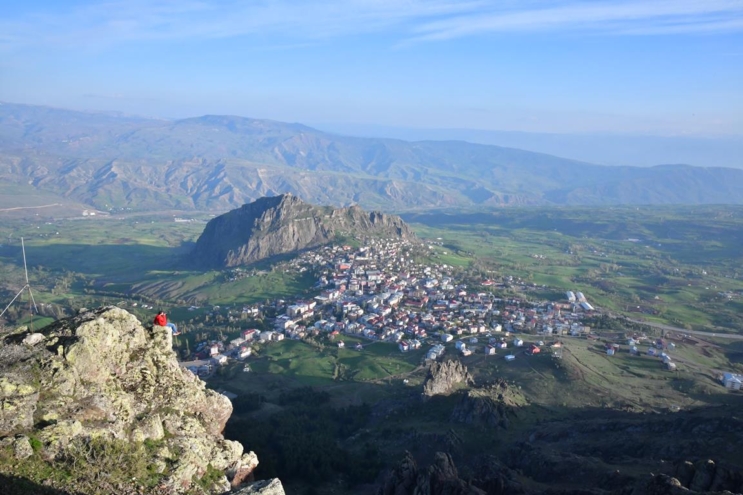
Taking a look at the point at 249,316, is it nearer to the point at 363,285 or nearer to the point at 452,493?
the point at 363,285

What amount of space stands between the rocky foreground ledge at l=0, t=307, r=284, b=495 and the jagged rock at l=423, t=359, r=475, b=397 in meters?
30.8

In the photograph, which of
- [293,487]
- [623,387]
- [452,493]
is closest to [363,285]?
[623,387]

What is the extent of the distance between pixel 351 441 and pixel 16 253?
170246 millimetres

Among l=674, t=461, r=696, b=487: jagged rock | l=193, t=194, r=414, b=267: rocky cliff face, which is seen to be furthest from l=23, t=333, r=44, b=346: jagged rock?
l=193, t=194, r=414, b=267: rocky cliff face

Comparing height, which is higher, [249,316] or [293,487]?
[293,487]

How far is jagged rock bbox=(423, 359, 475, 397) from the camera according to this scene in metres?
57.8

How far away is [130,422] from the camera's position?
80.9 feet

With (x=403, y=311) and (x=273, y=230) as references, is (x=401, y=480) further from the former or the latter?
(x=273, y=230)

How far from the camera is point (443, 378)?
59.3 m

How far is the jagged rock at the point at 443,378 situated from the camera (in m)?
57.8

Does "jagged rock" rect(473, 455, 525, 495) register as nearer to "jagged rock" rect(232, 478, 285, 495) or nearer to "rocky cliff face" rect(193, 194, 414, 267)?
"jagged rock" rect(232, 478, 285, 495)

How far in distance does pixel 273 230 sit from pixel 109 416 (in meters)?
141

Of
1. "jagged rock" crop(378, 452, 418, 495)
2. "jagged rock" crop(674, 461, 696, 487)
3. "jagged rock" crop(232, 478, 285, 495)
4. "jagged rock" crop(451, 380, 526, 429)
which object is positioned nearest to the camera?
"jagged rock" crop(232, 478, 285, 495)

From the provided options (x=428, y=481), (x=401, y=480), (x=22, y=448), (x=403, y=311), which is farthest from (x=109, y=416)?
(x=403, y=311)
